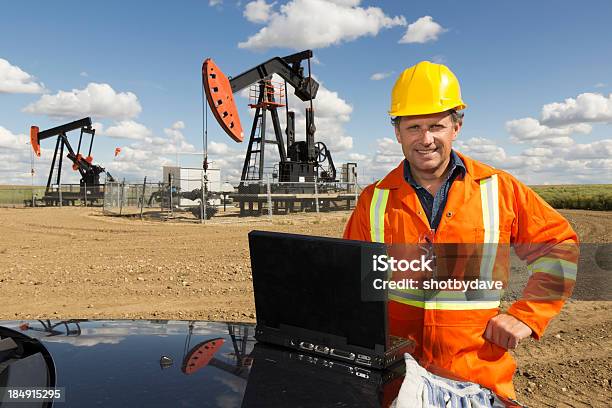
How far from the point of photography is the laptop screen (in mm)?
1458

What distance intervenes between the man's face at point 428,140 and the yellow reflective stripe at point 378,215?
19cm

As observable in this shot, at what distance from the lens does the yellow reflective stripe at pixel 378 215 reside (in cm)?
217

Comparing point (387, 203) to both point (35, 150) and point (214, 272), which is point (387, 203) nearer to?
point (214, 272)

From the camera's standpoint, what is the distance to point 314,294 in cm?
157

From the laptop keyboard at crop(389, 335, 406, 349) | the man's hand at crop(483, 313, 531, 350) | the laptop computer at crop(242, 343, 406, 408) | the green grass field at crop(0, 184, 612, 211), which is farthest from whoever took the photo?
the green grass field at crop(0, 184, 612, 211)

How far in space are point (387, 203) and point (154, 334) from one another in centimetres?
115

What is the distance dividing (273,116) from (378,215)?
21602 mm

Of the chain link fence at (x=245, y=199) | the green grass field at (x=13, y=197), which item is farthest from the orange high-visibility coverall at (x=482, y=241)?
the green grass field at (x=13, y=197)

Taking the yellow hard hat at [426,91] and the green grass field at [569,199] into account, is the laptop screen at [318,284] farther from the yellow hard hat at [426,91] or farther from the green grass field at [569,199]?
the green grass field at [569,199]

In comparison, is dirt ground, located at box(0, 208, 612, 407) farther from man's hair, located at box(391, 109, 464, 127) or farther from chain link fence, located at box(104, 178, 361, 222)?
chain link fence, located at box(104, 178, 361, 222)

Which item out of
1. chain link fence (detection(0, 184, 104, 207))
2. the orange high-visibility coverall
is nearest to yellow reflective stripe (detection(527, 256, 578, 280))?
the orange high-visibility coverall

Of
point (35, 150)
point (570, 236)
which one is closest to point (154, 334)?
point (570, 236)

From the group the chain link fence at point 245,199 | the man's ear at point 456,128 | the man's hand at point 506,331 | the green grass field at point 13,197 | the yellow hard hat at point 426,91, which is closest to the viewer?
the man's hand at point 506,331

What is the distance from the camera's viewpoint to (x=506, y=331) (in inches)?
74.1
